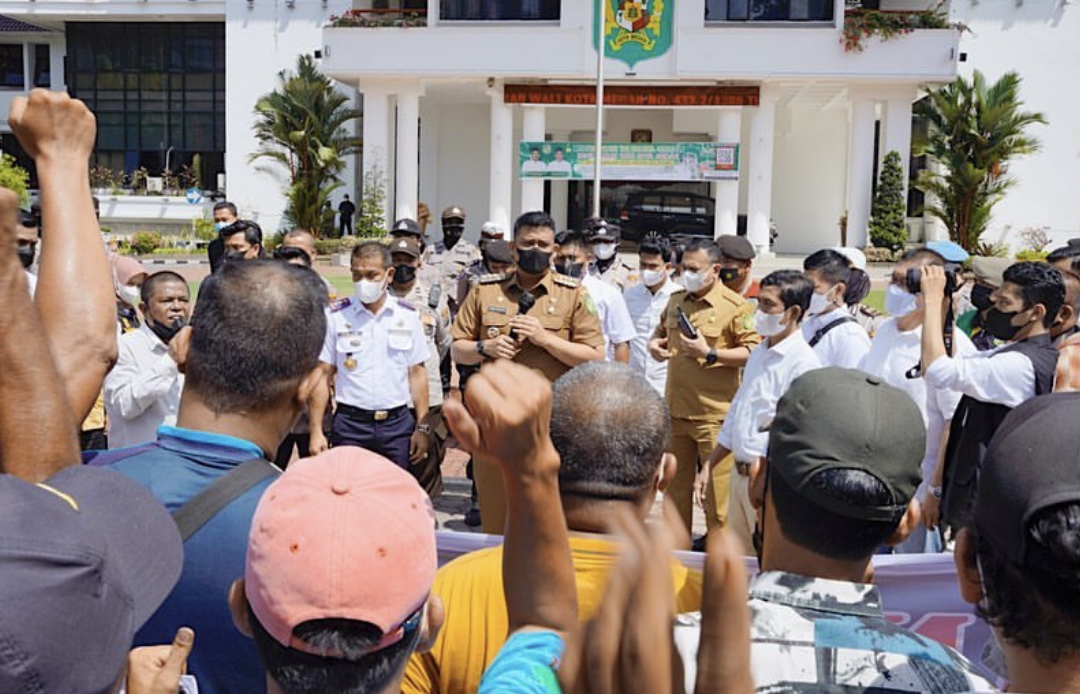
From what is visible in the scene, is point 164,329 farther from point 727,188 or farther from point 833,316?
point 727,188

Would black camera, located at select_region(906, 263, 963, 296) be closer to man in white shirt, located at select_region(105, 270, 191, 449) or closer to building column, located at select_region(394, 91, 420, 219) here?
man in white shirt, located at select_region(105, 270, 191, 449)

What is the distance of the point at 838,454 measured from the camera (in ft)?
6.30

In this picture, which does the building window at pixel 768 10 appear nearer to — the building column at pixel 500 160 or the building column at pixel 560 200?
the building column at pixel 500 160

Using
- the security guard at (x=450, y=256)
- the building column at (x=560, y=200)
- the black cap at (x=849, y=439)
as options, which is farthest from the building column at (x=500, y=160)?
the black cap at (x=849, y=439)

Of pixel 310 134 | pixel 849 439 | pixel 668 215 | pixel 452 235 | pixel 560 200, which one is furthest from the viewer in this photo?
pixel 560 200

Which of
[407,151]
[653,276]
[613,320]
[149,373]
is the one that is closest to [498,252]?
[653,276]

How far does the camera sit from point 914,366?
16.8ft

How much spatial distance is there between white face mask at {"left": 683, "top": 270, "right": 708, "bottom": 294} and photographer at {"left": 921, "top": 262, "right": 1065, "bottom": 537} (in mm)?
1768

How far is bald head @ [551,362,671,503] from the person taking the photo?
2270 millimetres

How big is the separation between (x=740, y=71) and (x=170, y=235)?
18.5 metres

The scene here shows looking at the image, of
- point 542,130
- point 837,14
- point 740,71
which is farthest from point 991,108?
point 542,130

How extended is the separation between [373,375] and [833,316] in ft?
8.71

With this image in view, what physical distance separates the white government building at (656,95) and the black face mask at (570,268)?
18409mm

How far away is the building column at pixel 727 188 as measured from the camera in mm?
27047
